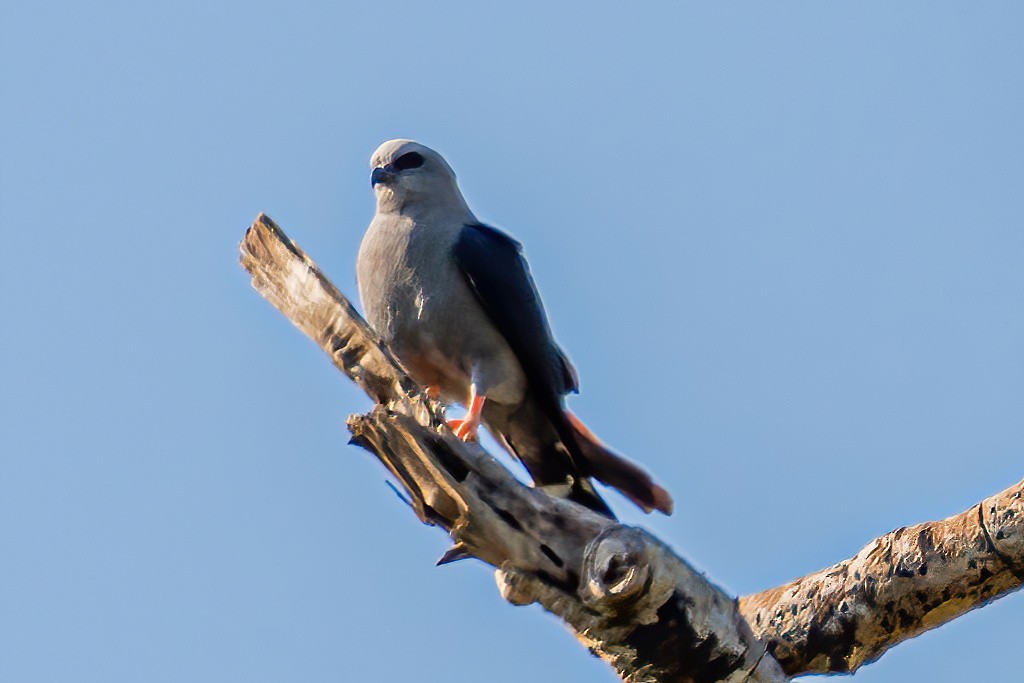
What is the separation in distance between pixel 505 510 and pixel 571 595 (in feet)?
1.25

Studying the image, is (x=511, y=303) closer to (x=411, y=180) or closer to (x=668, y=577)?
(x=411, y=180)

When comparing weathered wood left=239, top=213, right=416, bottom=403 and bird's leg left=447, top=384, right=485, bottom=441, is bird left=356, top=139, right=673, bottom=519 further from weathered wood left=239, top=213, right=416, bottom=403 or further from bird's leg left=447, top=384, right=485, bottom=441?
weathered wood left=239, top=213, right=416, bottom=403

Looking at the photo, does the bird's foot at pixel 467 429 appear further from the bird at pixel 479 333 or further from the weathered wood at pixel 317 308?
the weathered wood at pixel 317 308

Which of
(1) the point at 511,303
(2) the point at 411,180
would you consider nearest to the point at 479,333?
(1) the point at 511,303

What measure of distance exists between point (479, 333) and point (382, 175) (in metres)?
1.23

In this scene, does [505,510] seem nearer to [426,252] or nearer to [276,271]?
[276,271]

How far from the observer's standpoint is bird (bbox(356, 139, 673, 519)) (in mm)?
7137

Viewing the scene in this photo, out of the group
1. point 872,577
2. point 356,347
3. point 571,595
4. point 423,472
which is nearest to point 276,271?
point 356,347

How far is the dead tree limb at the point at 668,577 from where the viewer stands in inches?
182

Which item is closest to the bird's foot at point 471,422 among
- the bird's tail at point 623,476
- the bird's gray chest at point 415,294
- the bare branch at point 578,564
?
the bird's gray chest at point 415,294

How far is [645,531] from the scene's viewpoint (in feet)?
15.0

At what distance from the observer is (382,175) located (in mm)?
7750

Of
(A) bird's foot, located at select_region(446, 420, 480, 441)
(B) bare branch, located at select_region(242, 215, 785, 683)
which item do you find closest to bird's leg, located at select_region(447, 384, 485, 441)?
(A) bird's foot, located at select_region(446, 420, 480, 441)

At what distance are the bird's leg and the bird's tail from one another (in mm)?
582
